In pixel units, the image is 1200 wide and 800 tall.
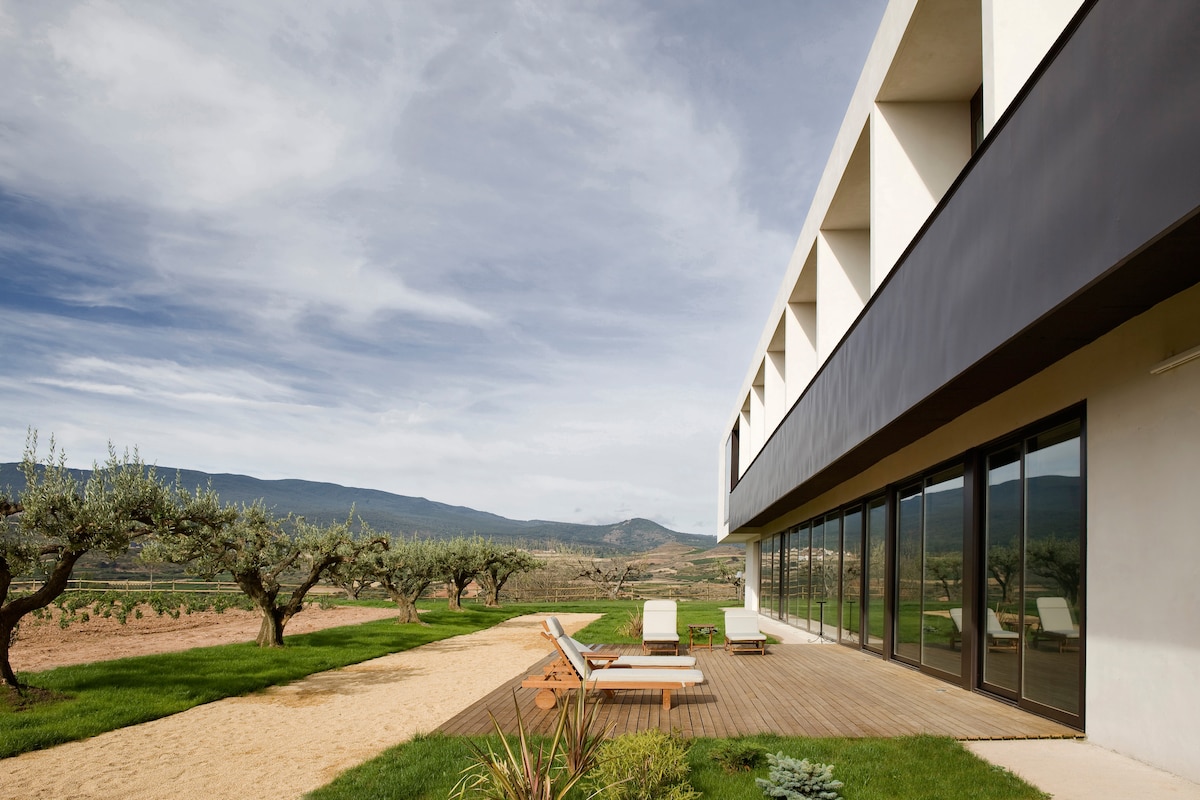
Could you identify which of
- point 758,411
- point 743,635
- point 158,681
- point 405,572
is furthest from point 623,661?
point 405,572

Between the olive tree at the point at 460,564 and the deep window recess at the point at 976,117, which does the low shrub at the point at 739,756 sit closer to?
the deep window recess at the point at 976,117

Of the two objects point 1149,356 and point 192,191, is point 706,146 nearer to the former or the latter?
point 1149,356

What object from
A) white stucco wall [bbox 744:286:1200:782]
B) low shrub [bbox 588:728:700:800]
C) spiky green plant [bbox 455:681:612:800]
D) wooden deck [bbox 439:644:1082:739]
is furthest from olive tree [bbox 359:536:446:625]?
white stucco wall [bbox 744:286:1200:782]

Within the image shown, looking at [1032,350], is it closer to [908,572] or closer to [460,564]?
[908,572]

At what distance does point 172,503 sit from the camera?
1162 cm

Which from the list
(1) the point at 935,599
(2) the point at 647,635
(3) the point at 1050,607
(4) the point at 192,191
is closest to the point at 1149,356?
(3) the point at 1050,607

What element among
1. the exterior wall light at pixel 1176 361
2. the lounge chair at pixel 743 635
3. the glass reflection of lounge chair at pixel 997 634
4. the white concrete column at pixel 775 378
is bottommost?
the lounge chair at pixel 743 635

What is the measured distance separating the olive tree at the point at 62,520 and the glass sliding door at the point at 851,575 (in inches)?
441

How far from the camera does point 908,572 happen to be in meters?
11.5

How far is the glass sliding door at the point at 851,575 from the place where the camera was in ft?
47.0

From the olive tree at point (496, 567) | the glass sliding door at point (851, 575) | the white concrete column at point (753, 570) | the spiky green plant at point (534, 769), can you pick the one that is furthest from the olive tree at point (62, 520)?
the olive tree at point (496, 567)

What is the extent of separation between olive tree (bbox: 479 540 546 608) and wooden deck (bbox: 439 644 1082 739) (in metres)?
22.9

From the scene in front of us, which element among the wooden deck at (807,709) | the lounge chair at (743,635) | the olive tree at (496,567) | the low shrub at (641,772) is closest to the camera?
the low shrub at (641,772)

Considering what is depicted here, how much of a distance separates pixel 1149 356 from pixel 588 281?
905 inches
